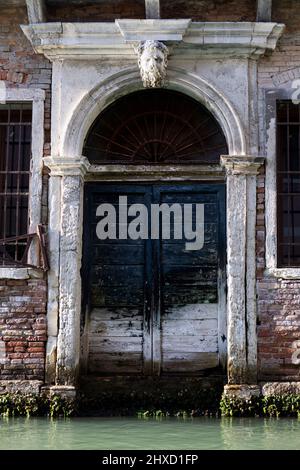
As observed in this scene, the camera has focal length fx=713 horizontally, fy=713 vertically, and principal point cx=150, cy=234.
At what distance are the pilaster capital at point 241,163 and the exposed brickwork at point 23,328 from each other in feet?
7.48

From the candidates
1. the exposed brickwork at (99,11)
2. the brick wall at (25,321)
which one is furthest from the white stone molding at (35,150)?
the exposed brickwork at (99,11)

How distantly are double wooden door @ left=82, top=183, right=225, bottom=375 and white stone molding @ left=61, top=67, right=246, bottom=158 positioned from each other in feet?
1.93

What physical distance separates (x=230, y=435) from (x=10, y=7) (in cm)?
519

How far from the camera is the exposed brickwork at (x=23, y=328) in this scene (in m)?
7.36

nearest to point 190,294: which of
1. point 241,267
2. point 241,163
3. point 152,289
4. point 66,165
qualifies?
point 152,289

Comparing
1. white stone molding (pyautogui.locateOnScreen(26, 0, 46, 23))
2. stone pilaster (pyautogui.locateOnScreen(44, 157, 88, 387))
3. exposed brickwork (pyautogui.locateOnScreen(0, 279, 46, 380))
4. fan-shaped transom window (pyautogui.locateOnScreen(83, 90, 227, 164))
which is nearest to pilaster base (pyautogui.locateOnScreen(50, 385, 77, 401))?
stone pilaster (pyautogui.locateOnScreen(44, 157, 88, 387))

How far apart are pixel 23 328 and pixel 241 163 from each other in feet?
9.34

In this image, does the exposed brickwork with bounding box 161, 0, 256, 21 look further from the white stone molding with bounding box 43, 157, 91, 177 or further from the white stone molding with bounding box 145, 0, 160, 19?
the white stone molding with bounding box 43, 157, 91, 177

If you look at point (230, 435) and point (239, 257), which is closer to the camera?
point (230, 435)

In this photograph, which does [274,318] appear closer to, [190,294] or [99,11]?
[190,294]

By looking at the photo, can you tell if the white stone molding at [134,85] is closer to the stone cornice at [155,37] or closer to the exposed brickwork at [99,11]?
the stone cornice at [155,37]
